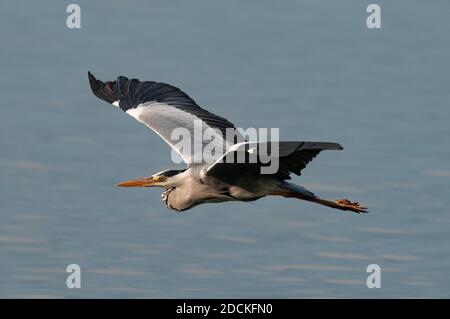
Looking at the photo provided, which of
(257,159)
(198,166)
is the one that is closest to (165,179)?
(198,166)

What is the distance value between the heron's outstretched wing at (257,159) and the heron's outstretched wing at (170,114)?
2.44 feet

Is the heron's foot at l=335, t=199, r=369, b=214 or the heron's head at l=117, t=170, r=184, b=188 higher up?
the heron's head at l=117, t=170, r=184, b=188

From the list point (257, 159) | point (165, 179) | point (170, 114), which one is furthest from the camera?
point (170, 114)

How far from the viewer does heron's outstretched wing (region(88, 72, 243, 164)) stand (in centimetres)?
1248

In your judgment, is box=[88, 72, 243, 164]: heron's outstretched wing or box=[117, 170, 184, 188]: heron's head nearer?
box=[117, 170, 184, 188]: heron's head

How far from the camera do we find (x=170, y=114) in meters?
13.1

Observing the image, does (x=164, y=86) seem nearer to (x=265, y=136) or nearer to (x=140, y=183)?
(x=140, y=183)

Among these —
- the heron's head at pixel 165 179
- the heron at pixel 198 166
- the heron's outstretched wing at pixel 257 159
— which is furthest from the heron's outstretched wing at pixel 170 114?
the heron's outstretched wing at pixel 257 159

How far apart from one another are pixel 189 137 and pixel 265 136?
15.4ft

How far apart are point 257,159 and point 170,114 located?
242 centimetres

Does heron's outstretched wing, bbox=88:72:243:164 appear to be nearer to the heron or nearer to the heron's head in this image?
the heron

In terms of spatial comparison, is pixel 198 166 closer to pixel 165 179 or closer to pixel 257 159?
pixel 165 179

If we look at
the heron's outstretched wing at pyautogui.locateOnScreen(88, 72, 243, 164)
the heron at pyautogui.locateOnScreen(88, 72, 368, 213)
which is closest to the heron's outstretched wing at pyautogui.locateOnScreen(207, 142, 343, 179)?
the heron at pyautogui.locateOnScreen(88, 72, 368, 213)

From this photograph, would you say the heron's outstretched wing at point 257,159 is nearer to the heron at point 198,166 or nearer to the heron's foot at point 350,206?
the heron at point 198,166
